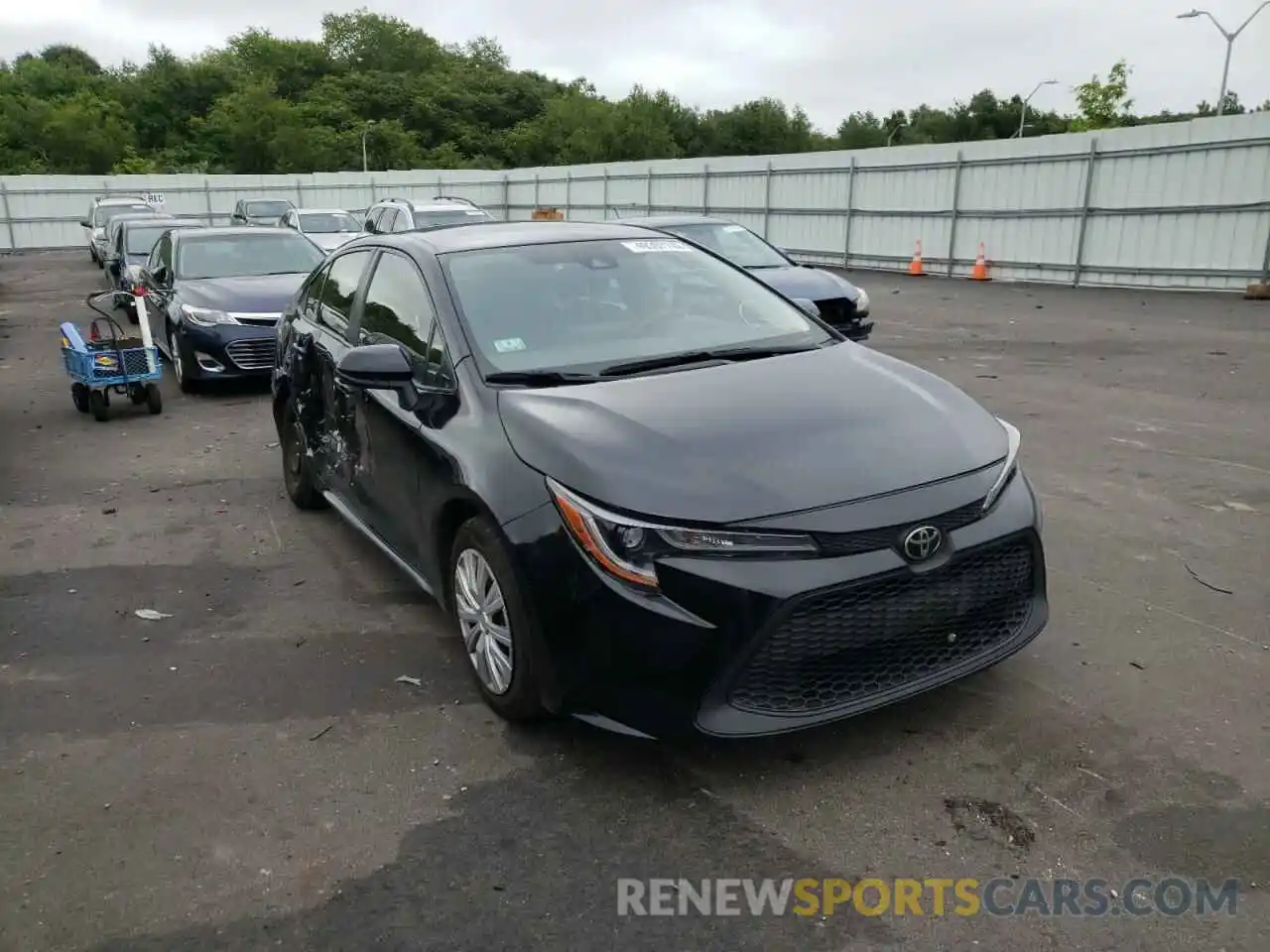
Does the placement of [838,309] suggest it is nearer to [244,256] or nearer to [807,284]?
[807,284]

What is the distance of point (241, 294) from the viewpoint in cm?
1045

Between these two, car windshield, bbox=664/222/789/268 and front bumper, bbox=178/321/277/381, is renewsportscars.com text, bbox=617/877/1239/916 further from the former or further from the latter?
car windshield, bbox=664/222/789/268

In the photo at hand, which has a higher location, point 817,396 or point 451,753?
point 817,396

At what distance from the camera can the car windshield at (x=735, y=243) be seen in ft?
38.8

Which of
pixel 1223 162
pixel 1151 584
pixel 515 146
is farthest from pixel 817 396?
pixel 515 146

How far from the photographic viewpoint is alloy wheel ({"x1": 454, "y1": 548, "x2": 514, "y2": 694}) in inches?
139

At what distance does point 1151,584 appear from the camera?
4.77 meters

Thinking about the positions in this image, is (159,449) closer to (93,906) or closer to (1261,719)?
(93,906)

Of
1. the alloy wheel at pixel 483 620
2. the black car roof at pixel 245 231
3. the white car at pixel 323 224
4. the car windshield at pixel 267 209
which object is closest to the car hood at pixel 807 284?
the black car roof at pixel 245 231

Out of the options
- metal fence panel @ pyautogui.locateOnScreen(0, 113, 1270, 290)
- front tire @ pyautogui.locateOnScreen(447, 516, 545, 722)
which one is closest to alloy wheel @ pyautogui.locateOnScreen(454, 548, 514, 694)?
front tire @ pyautogui.locateOnScreen(447, 516, 545, 722)

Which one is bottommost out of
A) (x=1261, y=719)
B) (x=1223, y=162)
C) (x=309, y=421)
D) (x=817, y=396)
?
(x=1261, y=719)

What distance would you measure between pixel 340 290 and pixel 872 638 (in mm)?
3604

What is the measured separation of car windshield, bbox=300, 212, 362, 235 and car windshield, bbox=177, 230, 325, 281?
8014 millimetres

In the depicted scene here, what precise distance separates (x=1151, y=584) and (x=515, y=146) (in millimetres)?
73287
